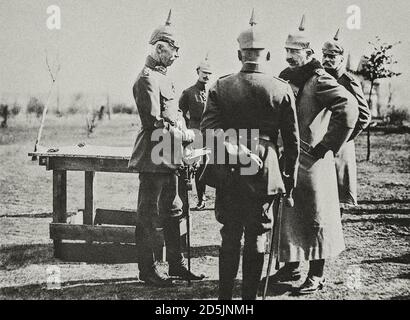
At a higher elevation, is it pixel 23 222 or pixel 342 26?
pixel 342 26

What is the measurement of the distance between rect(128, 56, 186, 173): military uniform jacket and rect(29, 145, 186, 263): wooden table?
2.01 ft

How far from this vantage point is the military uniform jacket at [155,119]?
4656 millimetres

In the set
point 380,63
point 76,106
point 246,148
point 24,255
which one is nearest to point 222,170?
point 246,148

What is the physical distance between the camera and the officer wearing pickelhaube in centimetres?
514

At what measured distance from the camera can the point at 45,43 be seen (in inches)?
241

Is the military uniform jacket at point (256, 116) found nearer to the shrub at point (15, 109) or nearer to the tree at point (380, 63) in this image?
the tree at point (380, 63)

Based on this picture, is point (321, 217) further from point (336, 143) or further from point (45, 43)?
point (45, 43)

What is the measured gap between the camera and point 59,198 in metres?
5.66

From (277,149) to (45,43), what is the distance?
3172 millimetres

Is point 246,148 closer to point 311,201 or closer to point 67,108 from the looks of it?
point 311,201

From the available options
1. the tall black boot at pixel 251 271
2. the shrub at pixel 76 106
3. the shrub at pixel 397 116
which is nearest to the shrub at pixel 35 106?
the shrub at pixel 76 106
